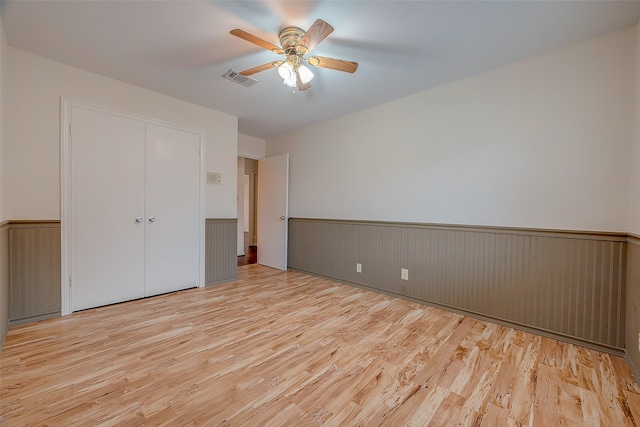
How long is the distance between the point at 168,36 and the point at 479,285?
3478mm

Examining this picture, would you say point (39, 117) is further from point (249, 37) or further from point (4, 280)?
point (249, 37)

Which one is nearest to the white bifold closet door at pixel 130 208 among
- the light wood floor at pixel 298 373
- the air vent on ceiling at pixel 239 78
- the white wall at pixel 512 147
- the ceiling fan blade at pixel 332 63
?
the light wood floor at pixel 298 373

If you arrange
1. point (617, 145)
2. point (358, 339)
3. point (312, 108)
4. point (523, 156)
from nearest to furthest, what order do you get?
point (617, 145), point (358, 339), point (523, 156), point (312, 108)

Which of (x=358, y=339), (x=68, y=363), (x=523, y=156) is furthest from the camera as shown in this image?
(x=523, y=156)

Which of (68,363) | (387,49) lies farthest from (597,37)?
(68,363)

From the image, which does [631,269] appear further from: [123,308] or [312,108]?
[123,308]

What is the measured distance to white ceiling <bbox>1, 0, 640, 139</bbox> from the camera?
69.1 inches

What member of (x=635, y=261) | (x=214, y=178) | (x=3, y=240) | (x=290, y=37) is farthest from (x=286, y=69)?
(x=635, y=261)

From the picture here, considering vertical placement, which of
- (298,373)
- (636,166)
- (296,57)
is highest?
(296,57)

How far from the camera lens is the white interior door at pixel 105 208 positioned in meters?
2.58

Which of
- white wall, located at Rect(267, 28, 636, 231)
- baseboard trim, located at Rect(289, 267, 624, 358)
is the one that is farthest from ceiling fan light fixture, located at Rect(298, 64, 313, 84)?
baseboard trim, located at Rect(289, 267, 624, 358)

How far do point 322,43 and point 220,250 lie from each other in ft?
9.34

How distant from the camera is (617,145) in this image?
1.99 metres

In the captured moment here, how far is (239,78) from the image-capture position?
8.79 ft
